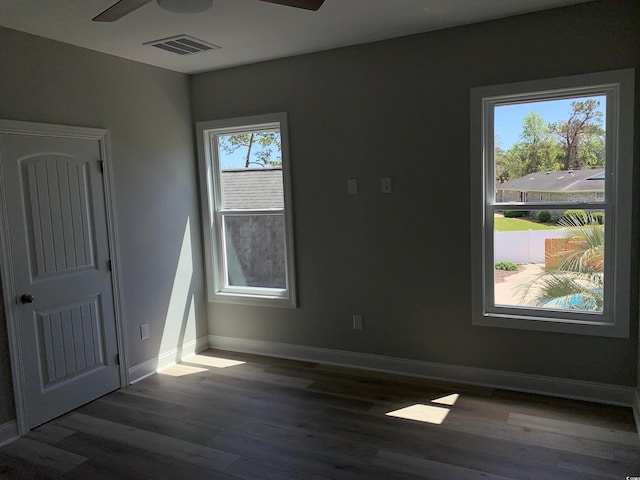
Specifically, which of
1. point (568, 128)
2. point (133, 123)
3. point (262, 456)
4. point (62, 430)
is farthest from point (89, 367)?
point (568, 128)

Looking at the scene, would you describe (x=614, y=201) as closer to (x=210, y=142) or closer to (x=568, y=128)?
(x=568, y=128)

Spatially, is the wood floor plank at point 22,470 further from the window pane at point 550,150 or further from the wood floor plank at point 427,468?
the window pane at point 550,150

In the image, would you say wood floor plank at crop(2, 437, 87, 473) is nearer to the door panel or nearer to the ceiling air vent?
the door panel

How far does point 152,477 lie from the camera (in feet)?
8.36

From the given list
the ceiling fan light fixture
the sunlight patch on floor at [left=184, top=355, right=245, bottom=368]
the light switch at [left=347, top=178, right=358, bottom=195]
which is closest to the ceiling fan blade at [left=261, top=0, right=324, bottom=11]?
the ceiling fan light fixture

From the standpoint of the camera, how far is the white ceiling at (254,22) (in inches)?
110

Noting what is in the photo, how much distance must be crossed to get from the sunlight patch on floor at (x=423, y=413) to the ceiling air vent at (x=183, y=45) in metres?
2.93

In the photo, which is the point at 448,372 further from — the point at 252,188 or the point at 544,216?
the point at 252,188

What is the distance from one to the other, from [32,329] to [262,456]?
1.75 meters

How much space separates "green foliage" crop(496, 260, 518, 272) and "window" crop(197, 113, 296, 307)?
1703 millimetres

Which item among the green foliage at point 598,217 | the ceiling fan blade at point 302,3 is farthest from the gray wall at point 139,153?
the green foliage at point 598,217

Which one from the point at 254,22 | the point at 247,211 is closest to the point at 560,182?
the point at 254,22

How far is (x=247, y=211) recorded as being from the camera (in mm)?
4371

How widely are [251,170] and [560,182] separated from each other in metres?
2.55
